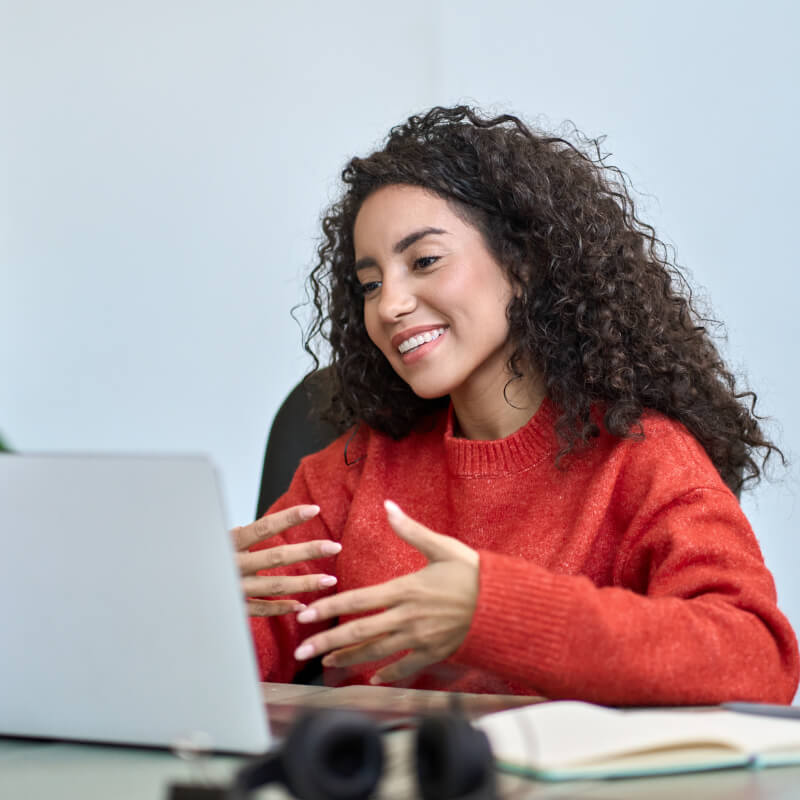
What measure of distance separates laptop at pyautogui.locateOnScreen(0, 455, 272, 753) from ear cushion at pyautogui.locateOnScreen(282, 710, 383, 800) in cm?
12

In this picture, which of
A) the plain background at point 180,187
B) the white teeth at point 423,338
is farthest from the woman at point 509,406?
the plain background at point 180,187

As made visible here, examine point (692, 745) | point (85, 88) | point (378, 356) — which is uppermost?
point (85, 88)

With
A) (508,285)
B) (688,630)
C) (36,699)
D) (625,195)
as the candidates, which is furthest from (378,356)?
(36,699)

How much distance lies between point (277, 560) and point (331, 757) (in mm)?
578

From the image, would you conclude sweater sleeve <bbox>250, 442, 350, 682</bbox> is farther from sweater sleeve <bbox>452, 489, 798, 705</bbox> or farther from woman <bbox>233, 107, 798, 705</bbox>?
sweater sleeve <bbox>452, 489, 798, 705</bbox>

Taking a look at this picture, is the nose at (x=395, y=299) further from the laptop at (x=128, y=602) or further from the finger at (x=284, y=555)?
the laptop at (x=128, y=602)

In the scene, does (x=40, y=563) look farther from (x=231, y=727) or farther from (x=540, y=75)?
(x=540, y=75)

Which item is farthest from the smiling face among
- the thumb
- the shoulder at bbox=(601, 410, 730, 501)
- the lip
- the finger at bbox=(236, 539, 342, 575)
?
the thumb

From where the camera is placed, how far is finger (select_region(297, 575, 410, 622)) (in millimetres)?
911

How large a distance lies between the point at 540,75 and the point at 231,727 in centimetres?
205

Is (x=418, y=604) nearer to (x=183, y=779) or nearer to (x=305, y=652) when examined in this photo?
(x=305, y=652)

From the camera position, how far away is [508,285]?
1.43 m

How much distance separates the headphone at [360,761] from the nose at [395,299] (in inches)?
34.1

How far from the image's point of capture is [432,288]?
1.38 m
